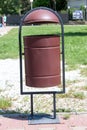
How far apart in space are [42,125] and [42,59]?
924 mm

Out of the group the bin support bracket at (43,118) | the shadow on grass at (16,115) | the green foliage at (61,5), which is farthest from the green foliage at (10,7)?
the bin support bracket at (43,118)

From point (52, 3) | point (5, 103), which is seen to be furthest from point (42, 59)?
point (52, 3)

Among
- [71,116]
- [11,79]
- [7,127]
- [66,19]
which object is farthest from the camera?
[66,19]

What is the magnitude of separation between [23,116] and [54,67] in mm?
939

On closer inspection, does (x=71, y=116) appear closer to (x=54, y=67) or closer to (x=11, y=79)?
(x=54, y=67)

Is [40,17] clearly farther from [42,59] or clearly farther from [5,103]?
[5,103]

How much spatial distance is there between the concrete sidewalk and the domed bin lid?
143 centimetres

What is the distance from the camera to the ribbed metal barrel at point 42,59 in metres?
6.58

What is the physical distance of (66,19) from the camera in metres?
62.1

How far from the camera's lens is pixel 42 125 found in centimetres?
659

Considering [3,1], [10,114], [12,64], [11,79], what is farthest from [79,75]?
[3,1]

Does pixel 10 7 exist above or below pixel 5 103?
above

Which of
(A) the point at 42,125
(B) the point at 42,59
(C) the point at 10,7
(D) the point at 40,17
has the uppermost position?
(D) the point at 40,17

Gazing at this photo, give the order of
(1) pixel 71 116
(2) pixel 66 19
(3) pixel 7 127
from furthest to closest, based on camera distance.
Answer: (2) pixel 66 19 < (1) pixel 71 116 < (3) pixel 7 127
